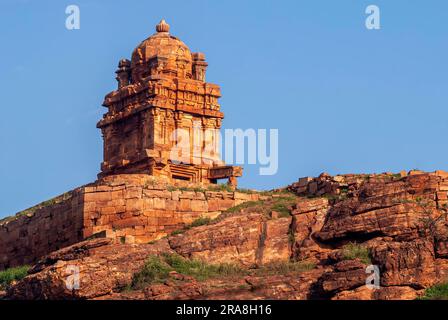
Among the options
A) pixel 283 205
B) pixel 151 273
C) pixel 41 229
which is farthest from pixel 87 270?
pixel 41 229

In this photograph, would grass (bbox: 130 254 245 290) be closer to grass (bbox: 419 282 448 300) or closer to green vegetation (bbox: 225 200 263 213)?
green vegetation (bbox: 225 200 263 213)

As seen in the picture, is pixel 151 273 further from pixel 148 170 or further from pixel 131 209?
pixel 148 170

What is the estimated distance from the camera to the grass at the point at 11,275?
218 feet

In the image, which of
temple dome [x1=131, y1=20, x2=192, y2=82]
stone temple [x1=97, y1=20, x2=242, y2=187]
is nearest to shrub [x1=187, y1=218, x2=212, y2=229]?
stone temple [x1=97, y1=20, x2=242, y2=187]

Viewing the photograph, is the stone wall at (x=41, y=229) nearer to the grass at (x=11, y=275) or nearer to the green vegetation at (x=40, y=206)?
the green vegetation at (x=40, y=206)

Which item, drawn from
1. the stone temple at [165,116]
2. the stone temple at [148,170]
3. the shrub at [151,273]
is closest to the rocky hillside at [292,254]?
the shrub at [151,273]

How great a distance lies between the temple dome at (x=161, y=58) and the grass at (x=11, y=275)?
45.7 feet

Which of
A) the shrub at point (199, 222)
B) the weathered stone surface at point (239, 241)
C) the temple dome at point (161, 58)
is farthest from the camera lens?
the temple dome at point (161, 58)

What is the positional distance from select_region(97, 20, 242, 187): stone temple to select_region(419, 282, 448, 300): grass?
2091 cm

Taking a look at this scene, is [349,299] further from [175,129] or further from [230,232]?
[175,129]

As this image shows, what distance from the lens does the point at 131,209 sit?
220ft

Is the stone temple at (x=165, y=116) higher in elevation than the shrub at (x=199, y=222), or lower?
higher

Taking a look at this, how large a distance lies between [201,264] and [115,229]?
19.4 ft

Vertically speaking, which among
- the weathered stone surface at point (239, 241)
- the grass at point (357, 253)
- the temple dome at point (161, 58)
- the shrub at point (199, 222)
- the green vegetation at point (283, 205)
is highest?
the temple dome at point (161, 58)
